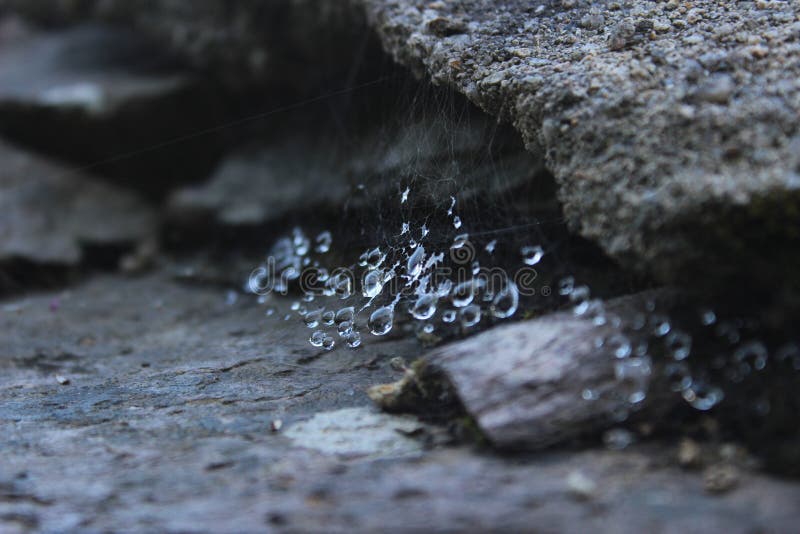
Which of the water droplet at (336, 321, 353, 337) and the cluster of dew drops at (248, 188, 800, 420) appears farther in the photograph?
the water droplet at (336, 321, 353, 337)

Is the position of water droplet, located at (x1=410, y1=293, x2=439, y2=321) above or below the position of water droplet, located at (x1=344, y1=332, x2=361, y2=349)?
above

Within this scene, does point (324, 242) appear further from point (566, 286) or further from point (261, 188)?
point (566, 286)

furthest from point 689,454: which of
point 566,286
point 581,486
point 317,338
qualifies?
point 317,338

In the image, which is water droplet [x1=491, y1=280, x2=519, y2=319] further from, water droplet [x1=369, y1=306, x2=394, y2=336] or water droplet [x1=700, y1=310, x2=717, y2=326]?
water droplet [x1=700, y1=310, x2=717, y2=326]

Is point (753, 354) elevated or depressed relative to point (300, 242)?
depressed

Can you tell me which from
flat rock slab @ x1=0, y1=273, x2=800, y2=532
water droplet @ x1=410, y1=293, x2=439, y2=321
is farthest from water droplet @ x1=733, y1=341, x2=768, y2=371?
water droplet @ x1=410, y1=293, x2=439, y2=321

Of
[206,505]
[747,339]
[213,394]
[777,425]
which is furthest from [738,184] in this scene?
[213,394]

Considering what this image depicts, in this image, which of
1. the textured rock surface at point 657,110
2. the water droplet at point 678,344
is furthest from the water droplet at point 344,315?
the water droplet at point 678,344
